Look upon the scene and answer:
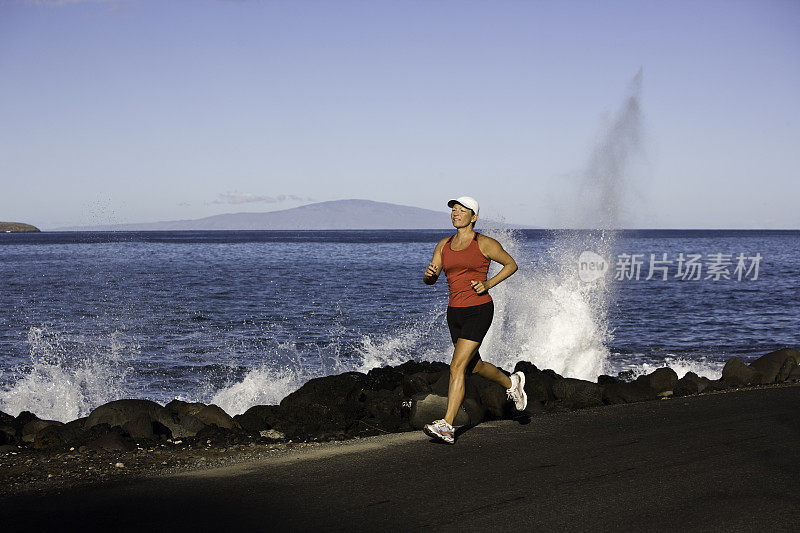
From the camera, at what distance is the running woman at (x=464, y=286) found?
21.5 ft

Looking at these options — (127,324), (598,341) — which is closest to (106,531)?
(598,341)

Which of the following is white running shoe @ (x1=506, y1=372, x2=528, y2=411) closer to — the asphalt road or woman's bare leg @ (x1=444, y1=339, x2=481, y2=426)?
the asphalt road

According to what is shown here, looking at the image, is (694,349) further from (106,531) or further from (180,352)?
(106,531)

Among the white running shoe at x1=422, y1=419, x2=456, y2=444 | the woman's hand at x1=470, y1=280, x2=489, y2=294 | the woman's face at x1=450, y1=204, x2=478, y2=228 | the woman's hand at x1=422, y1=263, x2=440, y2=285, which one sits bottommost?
the white running shoe at x1=422, y1=419, x2=456, y2=444

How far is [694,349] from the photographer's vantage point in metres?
18.6

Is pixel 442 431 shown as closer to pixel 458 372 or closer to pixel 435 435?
pixel 435 435

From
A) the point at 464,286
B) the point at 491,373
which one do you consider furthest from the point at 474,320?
the point at 491,373

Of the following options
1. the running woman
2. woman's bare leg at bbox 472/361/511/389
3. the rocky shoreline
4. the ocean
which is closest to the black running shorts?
the running woman

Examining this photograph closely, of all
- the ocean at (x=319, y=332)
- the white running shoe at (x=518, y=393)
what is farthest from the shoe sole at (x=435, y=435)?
the ocean at (x=319, y=332)

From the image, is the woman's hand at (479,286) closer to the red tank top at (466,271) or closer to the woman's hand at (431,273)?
the red tank top at (466,271)

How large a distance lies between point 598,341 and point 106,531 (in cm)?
1395

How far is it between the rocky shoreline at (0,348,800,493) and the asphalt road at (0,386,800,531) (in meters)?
0.37

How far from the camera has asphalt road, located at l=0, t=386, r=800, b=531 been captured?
15.1 ft

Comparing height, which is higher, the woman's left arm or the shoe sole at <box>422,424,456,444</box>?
the woman's left arm
